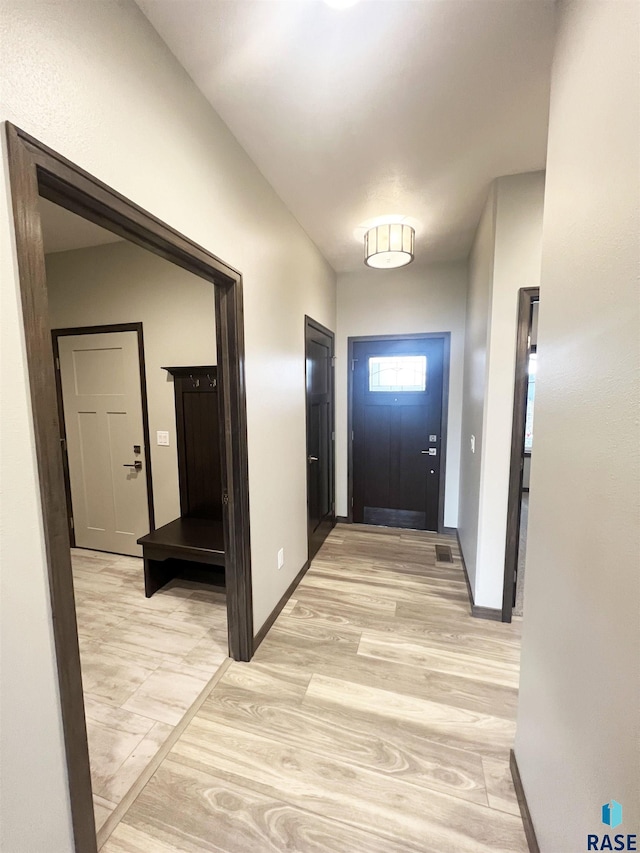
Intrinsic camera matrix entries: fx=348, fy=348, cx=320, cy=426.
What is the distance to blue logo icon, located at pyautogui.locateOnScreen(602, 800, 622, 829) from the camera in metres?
0.67

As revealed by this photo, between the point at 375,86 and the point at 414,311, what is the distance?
7.52 ft

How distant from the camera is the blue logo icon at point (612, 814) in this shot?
0.67 m

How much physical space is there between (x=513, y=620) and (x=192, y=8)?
342cm

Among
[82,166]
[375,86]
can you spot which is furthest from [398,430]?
[82,166]

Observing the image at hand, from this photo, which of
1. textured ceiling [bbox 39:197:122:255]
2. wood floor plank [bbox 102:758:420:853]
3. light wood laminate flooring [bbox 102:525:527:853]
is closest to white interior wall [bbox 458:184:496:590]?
light wood laminate flooring [bbox 102:525:527:853]

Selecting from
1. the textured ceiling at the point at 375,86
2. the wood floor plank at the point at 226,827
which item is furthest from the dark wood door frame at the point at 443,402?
the wood floor plank at the point at 226,827

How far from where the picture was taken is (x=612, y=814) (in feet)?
2.26

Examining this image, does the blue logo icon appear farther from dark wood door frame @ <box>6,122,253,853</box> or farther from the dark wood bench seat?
the dark wood bench seat

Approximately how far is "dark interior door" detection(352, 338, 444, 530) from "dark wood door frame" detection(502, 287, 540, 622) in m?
1.44

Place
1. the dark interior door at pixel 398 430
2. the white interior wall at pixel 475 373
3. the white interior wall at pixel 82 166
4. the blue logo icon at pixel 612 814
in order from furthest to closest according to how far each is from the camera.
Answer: the dark interior door at pixel 398 430, the white interior wall at pixel 475 373, the white interior wall at pixel 82 166, the blue logo icon at pixel 612 814

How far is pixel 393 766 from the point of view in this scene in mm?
1416

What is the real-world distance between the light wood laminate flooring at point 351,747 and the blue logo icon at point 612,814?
0.73 meters

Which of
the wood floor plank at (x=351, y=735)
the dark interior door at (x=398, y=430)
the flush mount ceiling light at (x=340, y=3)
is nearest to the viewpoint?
the flush mount ceiling light at (x=340, y=3)

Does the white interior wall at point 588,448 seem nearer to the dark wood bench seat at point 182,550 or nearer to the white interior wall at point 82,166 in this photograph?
the white interior wall at point 82,166
